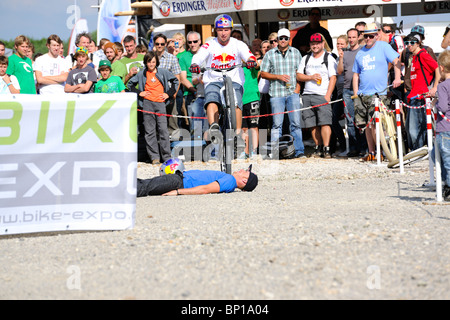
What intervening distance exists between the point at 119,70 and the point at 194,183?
6505mm

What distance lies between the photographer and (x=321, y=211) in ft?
25.7

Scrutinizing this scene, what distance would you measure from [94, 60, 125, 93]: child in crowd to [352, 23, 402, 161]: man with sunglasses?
4305 mm

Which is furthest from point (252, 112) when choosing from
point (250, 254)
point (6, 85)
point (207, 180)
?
point (250, 254)

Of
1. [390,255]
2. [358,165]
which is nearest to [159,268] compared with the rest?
[390,255]

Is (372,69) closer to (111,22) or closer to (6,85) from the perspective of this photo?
(6,85)

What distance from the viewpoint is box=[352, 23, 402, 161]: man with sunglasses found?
44.6ft

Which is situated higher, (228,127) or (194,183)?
(228,127)

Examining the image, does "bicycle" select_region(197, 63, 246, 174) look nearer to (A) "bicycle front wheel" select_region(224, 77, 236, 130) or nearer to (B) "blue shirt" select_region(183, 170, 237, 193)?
(A) "bicycle front wheel" select_region(224, 77, 236, 130)

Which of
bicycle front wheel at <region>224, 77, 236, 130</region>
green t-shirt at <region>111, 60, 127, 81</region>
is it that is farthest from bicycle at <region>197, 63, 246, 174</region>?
green t-shirt at <region>111, 60, 127, 81</region>

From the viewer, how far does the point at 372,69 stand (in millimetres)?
13602

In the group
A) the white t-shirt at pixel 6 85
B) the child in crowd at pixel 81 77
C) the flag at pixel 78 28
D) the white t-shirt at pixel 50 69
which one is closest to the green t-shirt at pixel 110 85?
the child in crowd at pixel 81 77

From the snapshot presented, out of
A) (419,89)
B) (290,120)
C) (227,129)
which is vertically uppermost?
(419,89)
